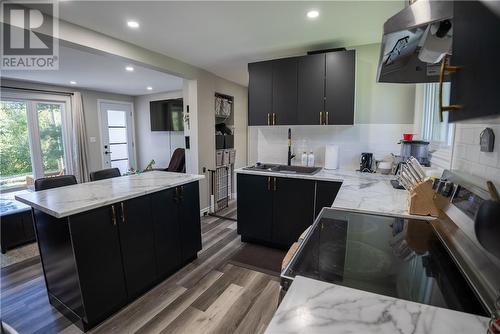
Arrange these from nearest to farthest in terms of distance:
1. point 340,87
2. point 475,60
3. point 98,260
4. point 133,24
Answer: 1. point 475,60
2. point 98,260
3. point 133,24
4. point 340,87

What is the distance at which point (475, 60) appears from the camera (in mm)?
520

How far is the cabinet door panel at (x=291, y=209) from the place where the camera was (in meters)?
2.54

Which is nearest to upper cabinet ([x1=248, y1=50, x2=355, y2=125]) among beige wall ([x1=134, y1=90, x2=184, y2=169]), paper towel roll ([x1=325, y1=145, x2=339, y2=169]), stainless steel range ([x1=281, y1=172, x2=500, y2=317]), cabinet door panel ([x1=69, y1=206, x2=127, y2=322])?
paper towel roll ([x1=325, y1=145, x2=339, y2=169])

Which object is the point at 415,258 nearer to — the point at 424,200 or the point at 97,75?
the point at 424,200

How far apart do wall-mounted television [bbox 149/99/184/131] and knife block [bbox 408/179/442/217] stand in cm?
505

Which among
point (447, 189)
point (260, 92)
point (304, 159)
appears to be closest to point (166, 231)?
point (304, 159)

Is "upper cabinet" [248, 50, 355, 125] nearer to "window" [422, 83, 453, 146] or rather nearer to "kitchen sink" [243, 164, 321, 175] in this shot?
"kitchen sink" [243, 164, 321, 175]

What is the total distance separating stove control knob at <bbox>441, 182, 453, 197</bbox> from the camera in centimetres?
107

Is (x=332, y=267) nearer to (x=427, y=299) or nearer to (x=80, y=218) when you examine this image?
(x=427, y=299)

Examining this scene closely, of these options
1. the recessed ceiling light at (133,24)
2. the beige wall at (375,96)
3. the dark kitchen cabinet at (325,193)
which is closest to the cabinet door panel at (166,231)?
the dark kitchen cabinet at (325,193)

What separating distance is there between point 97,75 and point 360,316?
15.8 feet

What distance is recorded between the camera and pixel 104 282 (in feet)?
5.57

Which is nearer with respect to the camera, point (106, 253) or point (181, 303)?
point (106, 253)

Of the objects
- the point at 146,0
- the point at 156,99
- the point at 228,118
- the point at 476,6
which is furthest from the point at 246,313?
the point at 156,99
